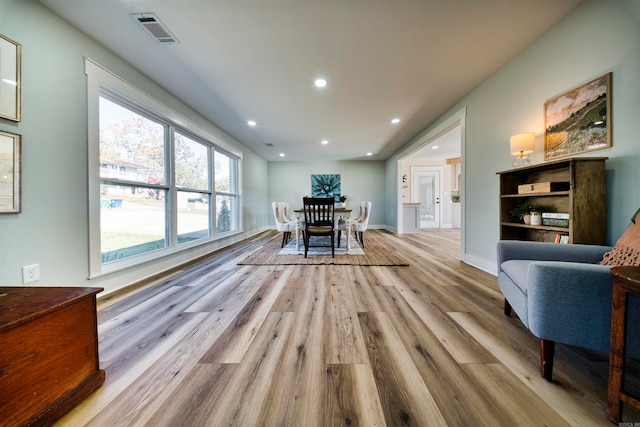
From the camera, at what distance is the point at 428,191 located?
7.73 m

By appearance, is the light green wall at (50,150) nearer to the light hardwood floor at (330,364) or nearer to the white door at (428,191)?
the light hardwood floor at (330,364)

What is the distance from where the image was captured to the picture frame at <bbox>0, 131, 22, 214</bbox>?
142 cm

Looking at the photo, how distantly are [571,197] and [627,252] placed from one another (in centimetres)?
53

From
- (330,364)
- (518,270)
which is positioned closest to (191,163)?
(330,364)

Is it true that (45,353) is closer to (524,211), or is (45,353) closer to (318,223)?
(318,223)

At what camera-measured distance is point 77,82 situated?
6.14 ft

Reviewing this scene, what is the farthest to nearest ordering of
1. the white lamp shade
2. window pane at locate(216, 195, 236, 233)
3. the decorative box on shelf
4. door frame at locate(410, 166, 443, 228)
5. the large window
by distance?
door frame at locate(410, 166, 443, 228) → window pane at locate(216, 195, 236, 233) → the large window → the white lamp shade → the decorative box on shelf

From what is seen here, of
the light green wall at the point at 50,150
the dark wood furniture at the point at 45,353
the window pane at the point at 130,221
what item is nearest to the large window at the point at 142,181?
the window pane at the point at 130,221

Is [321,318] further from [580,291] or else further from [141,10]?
[141,10]

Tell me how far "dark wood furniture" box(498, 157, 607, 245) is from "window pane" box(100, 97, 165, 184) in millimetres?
3928

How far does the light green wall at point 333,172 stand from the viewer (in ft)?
24.3

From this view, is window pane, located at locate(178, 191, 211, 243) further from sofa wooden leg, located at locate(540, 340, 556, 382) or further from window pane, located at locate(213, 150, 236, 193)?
sofa wooden leg, located at locate(540, 340, 556, 382)

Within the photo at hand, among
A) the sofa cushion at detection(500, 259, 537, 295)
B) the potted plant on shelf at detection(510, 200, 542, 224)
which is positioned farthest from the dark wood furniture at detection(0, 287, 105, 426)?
the potted plant on shelf at detection(510, 200, 542, 224)

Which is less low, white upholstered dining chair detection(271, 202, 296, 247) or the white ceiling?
the white ceiling
